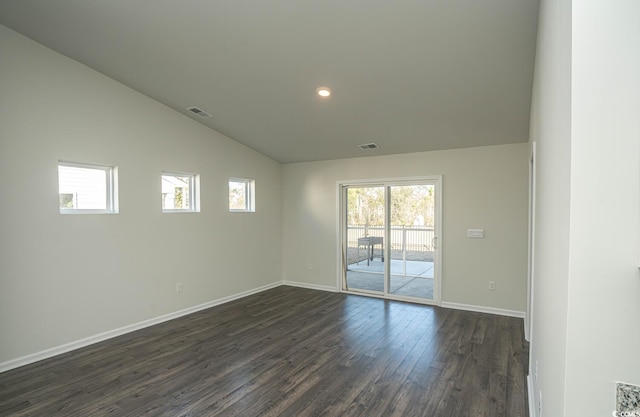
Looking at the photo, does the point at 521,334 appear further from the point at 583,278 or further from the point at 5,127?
the point at 5,127

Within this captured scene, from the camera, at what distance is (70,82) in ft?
11.8

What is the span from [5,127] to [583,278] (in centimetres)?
433

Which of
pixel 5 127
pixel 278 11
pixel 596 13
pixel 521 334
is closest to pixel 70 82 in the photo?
pixel 5 127

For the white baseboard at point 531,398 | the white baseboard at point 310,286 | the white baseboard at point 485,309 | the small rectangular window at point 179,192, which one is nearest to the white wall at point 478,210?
the white baseboard at point 485,309

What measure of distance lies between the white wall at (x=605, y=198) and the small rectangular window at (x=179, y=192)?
15.0ft

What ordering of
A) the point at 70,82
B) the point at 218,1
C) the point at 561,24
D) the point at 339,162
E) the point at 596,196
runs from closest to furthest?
the point at 596,196
the point at 561,24
the point at 218,1
the point at 70,82
the point at 339,162

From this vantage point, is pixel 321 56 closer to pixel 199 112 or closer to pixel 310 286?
pixel 199 112

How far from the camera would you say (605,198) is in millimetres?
879

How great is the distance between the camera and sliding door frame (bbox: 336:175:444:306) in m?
5.16

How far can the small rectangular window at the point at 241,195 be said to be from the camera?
18.7ft

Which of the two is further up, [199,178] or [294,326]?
[199,178]

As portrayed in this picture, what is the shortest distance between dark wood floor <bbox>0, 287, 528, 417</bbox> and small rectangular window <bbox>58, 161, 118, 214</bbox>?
4.97ft

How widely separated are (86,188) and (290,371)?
9.80 feet

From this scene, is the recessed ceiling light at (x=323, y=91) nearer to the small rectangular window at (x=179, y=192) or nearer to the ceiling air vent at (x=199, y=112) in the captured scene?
the ceiling air vent at (x=199, y=112)
